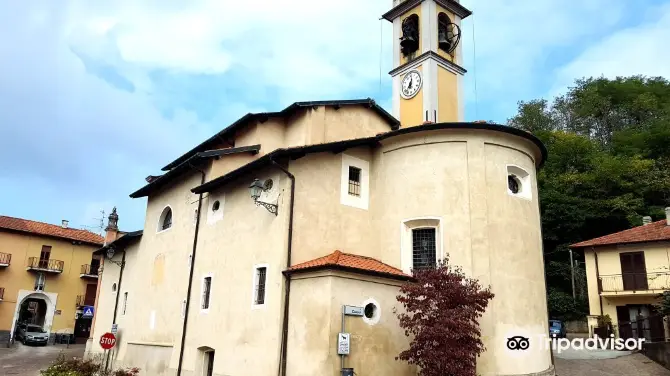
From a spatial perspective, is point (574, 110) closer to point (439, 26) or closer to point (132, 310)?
point (439, 26)

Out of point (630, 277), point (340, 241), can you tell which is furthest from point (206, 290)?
point (630, 277)

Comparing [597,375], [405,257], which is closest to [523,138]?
[405,257]

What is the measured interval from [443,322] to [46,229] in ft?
127

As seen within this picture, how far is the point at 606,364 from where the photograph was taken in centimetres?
1920

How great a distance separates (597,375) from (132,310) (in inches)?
745

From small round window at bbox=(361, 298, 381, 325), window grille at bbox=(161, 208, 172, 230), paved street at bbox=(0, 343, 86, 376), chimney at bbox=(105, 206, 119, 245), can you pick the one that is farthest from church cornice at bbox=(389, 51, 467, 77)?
paved street at bbox=(0, 343, 86, 376)

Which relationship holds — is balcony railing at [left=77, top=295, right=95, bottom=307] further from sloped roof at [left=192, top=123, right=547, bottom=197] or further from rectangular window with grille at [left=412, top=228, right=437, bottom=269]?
rectangular window with grille at [left=412, top=228, right=437, bottom=269]

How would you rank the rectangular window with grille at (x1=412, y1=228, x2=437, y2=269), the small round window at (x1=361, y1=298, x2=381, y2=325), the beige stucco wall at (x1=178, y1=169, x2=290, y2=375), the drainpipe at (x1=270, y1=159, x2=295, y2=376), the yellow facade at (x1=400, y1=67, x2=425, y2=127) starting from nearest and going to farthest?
the small round window at (x1=361, y1=298, x2=381, y2=325) → the drainpipe at (x1=270, y1=159, x2=295, y2=376) → the beige stucco wall at (x1=178, y1=169, x2=290, y2=375) → the rectangular window with grille at (x1=412, y1=228, x2=437, y2=269) → the yellow facade at (x1=400, y1=67, x2=425, y2=127)

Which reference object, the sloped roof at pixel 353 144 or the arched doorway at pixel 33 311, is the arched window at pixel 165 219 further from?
the arched doorway at pixel 33 311

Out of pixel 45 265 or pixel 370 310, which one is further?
pixel 45 265

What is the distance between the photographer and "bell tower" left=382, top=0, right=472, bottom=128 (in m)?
24.3

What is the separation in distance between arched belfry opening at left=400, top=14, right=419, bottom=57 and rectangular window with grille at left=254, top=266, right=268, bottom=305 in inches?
553

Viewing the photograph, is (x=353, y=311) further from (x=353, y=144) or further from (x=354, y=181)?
(x=353, y=144)

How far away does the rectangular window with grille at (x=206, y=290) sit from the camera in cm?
1850
